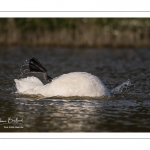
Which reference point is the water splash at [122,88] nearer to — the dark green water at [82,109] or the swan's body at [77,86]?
the dark green water at [82,109]

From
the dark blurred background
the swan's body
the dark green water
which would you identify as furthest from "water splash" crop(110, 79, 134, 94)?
the dark blurred background

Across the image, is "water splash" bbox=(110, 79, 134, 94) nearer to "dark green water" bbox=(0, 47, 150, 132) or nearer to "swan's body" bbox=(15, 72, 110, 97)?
"dark green water" bbox=(0, 47, 150, 132)

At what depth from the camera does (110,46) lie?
30500 mm

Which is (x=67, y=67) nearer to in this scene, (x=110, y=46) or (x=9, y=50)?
(x=9, y=50)

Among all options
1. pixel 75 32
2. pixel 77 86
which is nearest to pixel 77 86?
pixel 77 86

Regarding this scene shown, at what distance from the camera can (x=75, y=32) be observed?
104ft

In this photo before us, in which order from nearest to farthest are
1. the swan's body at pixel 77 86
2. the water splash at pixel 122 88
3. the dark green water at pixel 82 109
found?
the dark green water at pixel 82 109 → the swan's body at pixel 77 86 → the water splash at pixel 122 88

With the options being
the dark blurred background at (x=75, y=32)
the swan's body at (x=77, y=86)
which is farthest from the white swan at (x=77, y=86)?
the dark blurred background at (x=75, y=32)

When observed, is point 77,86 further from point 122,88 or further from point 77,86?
point 122,88

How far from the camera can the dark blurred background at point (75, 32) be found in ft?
100.0

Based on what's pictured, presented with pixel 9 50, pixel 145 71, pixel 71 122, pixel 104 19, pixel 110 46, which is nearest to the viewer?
pixel 71 122

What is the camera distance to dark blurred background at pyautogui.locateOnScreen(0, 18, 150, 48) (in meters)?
30.5

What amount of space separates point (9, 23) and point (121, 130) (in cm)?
2363
